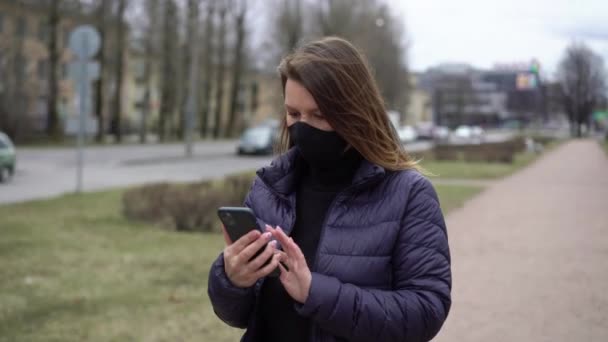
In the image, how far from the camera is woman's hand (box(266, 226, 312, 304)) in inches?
72.3

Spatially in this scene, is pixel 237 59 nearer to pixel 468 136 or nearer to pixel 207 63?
pixel 207 63

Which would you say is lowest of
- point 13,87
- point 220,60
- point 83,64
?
point 13,87

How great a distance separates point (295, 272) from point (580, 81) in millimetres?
69911

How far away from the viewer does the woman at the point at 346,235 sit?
1.89 meters

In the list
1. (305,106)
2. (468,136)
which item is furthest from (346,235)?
(468,136)

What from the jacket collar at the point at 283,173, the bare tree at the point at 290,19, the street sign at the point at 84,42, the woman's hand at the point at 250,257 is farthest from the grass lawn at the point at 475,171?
the bare tree at the point at 290,19

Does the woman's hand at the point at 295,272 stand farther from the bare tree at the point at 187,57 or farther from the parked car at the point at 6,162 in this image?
the bare tree at the point at 187,57

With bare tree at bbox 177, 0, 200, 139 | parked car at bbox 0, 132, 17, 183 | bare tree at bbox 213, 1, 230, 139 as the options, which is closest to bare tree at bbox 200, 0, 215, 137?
bare tree at bbox 213, 1, 230, 139

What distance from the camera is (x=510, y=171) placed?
87.0 feet

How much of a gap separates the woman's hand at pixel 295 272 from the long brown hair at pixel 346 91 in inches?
14.0

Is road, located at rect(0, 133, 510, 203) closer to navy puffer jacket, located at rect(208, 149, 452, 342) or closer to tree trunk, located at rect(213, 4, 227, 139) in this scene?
navy puffer jacket, located at rect(208, 149, 452, 342)

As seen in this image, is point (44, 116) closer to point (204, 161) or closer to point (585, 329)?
point (204, 161)

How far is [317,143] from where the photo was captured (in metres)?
2.00

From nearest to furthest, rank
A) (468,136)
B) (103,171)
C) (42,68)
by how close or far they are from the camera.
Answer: (103,171)
(42,68)
(468,136)
